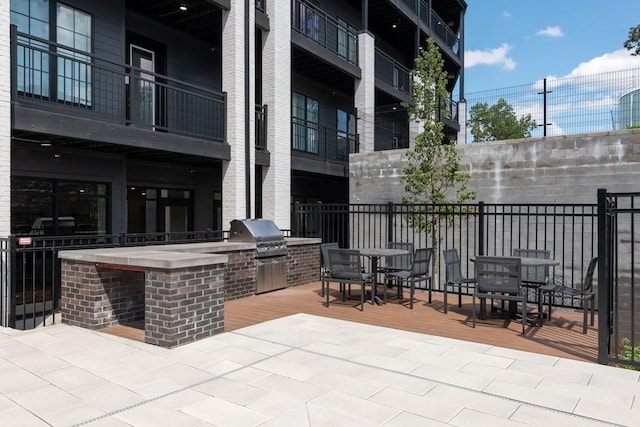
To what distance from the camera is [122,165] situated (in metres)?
11.0

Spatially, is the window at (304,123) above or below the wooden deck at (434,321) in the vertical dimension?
above

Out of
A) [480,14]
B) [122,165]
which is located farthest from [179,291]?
[480,14]

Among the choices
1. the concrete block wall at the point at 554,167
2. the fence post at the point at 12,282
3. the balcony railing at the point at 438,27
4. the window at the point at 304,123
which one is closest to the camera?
the fence post at the point at 12,282

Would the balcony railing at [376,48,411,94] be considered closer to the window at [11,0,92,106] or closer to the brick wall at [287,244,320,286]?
the brick wall at [287,244,320,286]

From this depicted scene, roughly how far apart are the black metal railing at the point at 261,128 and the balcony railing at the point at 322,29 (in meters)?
2.83

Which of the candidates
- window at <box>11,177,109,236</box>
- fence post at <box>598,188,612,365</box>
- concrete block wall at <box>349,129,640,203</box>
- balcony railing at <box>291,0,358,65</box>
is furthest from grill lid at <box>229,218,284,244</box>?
balcony railing at <box>291,0,358,65</box>

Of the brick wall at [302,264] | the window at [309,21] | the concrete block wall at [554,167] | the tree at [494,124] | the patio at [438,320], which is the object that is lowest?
the patio at [438,320]

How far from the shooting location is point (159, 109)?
36.9 feet

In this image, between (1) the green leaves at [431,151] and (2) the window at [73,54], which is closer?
(2) the window at [73,54]

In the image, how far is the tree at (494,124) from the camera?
26.7 meters

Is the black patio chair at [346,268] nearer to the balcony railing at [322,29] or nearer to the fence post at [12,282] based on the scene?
the fence post at [12,282]

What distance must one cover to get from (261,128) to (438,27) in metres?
15.4

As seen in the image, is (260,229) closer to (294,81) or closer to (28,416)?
(28,416)

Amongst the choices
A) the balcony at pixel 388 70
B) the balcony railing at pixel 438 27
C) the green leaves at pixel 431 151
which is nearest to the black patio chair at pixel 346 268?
the green leaves at pixel 431 151
